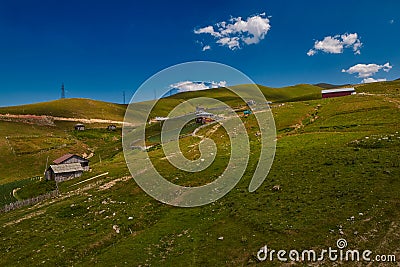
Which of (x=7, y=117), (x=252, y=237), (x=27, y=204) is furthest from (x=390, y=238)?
(x=7, y=117)

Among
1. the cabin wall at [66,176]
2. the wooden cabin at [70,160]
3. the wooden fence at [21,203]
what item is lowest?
the wooden fence at [21,203]

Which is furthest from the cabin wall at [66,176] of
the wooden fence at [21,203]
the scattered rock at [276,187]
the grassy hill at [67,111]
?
the grassy hill at [67,111]

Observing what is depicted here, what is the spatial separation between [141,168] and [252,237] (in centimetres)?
3112

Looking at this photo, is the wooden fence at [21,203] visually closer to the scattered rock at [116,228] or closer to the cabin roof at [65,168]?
the cabin roof at [65,168]

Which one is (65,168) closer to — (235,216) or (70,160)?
(70,160)

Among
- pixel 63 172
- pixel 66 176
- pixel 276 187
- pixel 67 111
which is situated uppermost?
pixel 67 111

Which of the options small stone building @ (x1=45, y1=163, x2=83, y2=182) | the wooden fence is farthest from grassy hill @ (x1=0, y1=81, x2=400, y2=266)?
small stone building @ (x1=45, y1=163, x2=83, y2=182)

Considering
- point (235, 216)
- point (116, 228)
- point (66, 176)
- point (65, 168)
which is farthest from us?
point (65, 168)

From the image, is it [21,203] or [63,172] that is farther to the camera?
[63,172]

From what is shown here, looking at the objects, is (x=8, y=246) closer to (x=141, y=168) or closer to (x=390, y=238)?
(x=141, y=168)

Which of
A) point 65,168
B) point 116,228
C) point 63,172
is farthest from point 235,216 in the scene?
point 65,168

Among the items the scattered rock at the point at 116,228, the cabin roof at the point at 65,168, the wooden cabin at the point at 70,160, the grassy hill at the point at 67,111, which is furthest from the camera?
the grassy hill at the point at 67,111

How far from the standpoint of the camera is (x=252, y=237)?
21.1 meters

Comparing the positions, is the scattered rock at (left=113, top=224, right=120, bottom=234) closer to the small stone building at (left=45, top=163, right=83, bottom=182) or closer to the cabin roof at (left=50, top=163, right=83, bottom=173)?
the small stone building at (left=45, top=163, right=83, bottom=182)
